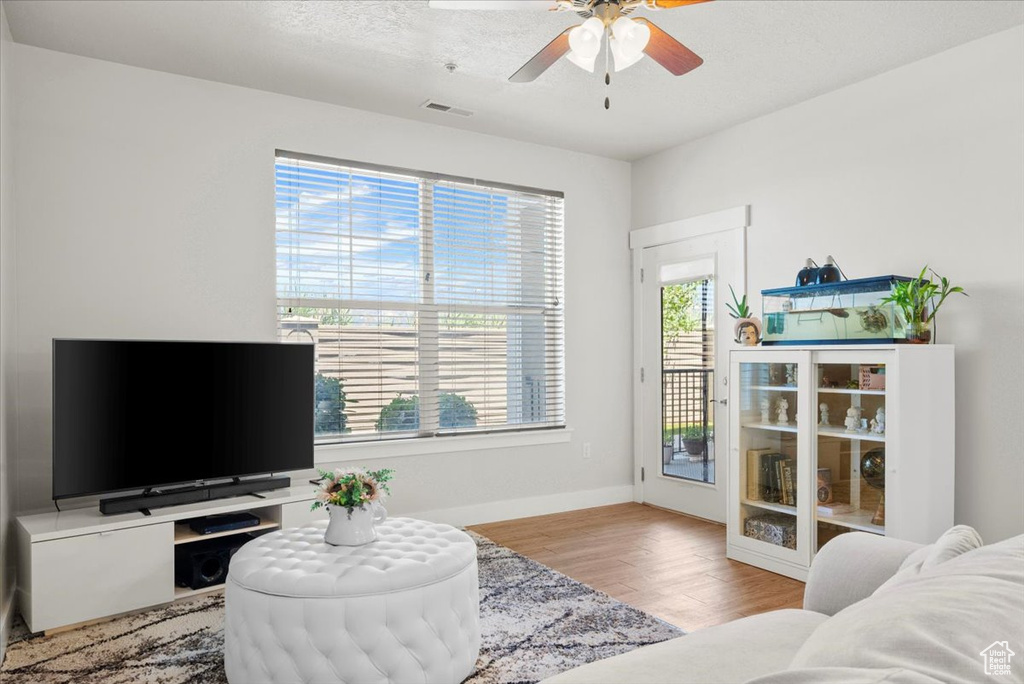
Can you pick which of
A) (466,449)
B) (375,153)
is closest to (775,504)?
(466,449)

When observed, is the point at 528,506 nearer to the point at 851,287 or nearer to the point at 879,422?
the point at 879,422

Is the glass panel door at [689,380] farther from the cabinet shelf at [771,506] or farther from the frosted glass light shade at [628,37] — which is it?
the frosted glass light shade at [628,37]

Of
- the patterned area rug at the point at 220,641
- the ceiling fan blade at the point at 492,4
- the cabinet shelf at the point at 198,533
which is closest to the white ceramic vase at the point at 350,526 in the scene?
the patterned area rug at the point at 220,641

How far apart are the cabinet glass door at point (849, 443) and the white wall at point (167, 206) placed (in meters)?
2.03

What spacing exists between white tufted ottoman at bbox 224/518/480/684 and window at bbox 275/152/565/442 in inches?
73.5

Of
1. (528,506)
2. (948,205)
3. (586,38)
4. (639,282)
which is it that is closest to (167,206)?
(586,38)

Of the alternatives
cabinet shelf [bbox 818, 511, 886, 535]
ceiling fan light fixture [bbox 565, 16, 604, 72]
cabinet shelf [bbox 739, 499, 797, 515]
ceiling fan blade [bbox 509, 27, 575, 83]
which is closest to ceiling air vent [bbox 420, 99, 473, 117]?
ceiling fan blade [bbox 509, 27, 575, 83]

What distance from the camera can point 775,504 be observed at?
3.73m

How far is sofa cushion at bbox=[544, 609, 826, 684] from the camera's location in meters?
1.33

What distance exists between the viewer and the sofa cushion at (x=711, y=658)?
1.33 meters

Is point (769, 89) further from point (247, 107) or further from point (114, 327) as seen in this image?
point (114, 327)

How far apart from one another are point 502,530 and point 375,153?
8.47ft

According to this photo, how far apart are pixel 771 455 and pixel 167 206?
3.57 meters

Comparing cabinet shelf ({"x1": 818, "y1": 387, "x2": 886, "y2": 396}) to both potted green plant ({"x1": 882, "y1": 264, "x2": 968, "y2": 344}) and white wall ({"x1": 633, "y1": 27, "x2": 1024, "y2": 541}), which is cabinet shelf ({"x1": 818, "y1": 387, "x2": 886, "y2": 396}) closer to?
potted green plant ({"x1": 882, "y1": 264, "x2": 968, "y2": 344})
